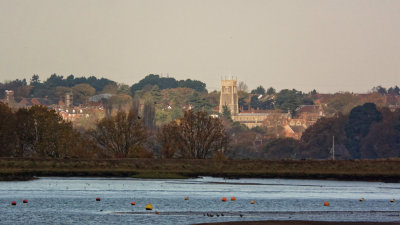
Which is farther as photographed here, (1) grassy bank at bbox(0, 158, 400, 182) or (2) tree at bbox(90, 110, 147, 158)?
(2) tree at bbox(90, 110, 147, 158)

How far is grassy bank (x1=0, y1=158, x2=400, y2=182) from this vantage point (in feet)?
285

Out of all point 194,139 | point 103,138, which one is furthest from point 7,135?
point 194,139

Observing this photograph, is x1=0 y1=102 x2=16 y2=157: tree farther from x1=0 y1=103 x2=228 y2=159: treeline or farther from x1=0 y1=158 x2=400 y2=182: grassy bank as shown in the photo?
x1=0 y1=158 x2=400 y2=182: grassy bank

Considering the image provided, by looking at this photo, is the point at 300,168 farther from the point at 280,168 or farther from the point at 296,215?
the point at 296,215

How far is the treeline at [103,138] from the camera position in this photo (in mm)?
105750

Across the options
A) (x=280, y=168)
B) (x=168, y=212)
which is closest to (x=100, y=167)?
(x=280, y=168)

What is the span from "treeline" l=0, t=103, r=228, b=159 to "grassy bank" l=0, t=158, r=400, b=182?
8.03 meters

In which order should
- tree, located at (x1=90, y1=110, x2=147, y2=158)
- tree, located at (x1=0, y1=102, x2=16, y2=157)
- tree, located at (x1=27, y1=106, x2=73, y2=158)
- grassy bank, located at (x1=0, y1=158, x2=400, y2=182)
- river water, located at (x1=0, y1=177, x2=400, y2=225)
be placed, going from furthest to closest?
tree, located at (x1=90, y1=110, x2=147, y2=158), tree, located at (x1=27, y1=106, x2=73, y2=158), tree, located at (x1=0, y1=102, x2=16, y2=157), grassy bank, located at (x1=0, y1=158, x2=400, y2=182), river water, located at (x1=0, y1=177, x2=400, y2=225)

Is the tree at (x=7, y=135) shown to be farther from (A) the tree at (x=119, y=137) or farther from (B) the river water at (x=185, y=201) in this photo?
(B) the river water at (x=185, y=201)

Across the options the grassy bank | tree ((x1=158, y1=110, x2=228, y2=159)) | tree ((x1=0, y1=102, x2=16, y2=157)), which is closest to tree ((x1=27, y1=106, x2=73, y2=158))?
tree ((x1=0, y1=102, x2=16, y2=157))

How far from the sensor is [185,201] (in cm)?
5612

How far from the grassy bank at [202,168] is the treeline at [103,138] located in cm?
803

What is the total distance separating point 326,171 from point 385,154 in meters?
107

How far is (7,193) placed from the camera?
59625 millimetres
